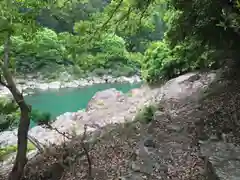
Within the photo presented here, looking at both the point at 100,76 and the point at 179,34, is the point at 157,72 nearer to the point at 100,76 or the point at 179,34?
the point at 179,34

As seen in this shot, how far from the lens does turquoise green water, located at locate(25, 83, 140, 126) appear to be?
22438 mm

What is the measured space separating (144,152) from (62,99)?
72.2ft

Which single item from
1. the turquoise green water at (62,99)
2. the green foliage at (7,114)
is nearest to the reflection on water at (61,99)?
the turquoise green water at (62,99)

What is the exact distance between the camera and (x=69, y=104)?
78.9ft

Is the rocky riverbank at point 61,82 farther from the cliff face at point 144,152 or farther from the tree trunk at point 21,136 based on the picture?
the tree trunk at point 21,136

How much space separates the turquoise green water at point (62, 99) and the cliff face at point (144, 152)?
14.5 metres

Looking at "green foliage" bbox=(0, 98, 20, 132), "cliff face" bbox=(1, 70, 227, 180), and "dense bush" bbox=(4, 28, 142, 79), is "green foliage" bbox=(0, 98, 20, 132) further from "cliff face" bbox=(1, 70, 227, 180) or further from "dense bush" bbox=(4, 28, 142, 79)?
"dense bush" bbox=(4, 28, 142, 79)

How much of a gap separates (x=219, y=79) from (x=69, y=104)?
18.2 meters

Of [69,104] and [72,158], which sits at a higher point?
[72,158]

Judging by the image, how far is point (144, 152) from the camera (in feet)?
15.6

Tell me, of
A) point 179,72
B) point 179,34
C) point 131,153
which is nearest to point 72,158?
point 131,153

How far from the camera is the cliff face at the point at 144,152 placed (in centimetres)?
429

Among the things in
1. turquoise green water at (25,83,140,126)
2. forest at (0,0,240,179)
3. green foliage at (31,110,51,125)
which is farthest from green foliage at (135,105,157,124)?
turquoise green water at (25,83,140,126)

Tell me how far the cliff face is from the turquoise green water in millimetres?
14462
